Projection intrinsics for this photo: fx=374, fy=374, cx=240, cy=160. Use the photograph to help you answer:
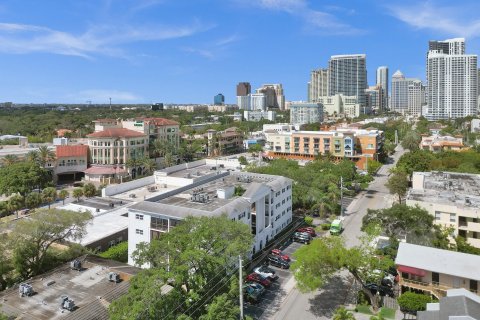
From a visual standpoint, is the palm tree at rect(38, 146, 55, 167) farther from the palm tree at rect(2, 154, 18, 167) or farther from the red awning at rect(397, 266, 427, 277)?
the red awning at rect(397, 266, 427, 277)

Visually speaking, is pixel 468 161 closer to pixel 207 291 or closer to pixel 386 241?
pixel 386 241

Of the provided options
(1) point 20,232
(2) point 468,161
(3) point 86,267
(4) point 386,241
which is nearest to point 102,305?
(3) point 86,267

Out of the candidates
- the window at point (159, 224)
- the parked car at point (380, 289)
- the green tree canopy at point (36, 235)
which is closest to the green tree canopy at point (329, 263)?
the parked car at point (380, 289)

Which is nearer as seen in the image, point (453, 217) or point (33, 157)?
point (453, 217)

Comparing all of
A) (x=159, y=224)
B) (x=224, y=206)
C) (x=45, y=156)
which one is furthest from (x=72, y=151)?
(x=224, y=206)

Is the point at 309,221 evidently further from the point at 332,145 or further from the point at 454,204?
the point at 332,145

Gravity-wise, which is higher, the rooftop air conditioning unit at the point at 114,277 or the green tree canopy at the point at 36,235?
the green tree canopy at the point at 36,235

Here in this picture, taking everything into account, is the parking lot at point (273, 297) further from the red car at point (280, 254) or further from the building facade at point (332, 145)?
the building facade at point (332, 145)

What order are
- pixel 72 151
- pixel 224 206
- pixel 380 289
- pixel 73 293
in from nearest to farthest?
pixel 73 293 → pixel 380 289 → pixel 224 206 → pixel 72 151
